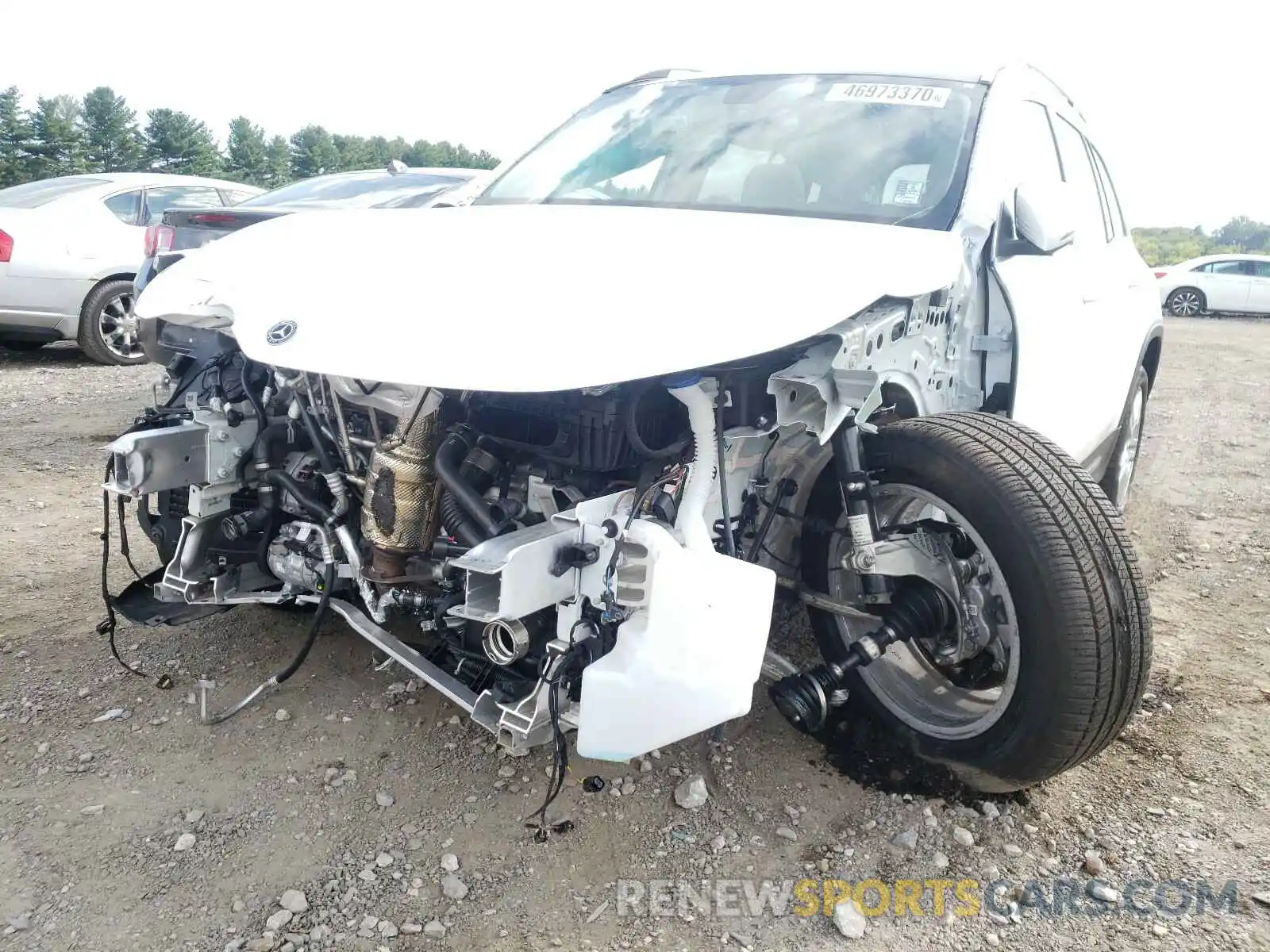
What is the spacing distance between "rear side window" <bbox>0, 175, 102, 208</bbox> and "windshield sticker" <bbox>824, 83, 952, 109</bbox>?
7.83m

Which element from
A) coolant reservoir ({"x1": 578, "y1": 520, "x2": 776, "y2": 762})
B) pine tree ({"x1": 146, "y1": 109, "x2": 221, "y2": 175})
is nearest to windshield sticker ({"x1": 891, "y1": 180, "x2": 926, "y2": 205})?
coolant reservoir ({"x1": 578, "y1": 520, "x2": 776, "y2": 762})

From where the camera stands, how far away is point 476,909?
2098mm

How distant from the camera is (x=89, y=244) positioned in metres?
8.31

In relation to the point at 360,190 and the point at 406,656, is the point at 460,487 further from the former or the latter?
the point at 360,190

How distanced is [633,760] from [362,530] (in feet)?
3.22

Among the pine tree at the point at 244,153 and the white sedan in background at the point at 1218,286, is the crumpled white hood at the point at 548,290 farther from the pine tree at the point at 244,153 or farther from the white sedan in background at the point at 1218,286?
the pine tree at the point at 244,153

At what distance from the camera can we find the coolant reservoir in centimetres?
200

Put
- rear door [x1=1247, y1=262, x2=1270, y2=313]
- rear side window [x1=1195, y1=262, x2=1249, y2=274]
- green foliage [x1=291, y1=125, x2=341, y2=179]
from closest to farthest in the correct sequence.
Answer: rear door [x1=1247, y1=262, x2=1270, y2=313], rear side window [x1=1195, y1=262, x2=1249, y2=274], green foliage [x1=291, y1=125, x2=341, y2=179]

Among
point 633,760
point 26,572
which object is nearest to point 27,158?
point 26,572

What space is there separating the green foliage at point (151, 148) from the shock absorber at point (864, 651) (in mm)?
31228

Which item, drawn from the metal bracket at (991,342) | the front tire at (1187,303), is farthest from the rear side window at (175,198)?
the front tire at (1187,303)

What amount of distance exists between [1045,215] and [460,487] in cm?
184

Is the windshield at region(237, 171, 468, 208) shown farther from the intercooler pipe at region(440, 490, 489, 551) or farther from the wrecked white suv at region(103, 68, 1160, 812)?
the intercooler pipe at region(440, 490, 489, 551)

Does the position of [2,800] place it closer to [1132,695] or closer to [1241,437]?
[1132,695]
